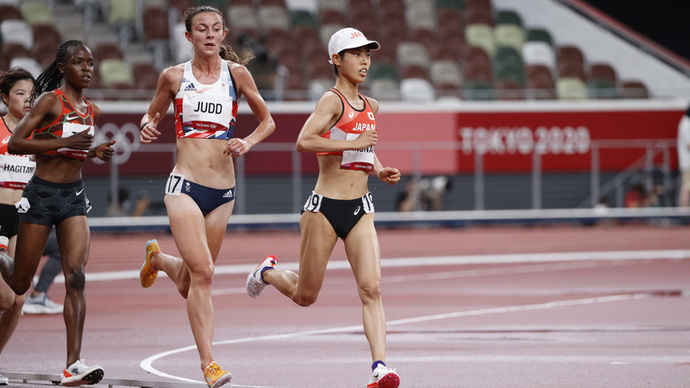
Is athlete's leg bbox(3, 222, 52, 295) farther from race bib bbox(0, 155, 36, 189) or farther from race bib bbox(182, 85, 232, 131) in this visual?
race bib bbox(0, 155, 36, 189)

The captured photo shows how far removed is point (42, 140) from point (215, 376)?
2164mm

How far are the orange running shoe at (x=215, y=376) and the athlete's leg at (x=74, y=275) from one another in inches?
42.6

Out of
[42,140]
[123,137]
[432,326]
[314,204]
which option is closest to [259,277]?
[314,204]

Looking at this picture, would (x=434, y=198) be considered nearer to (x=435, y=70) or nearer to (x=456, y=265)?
(x=435, y=70)

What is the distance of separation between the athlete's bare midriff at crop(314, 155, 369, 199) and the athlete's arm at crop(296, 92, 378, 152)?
21 cm

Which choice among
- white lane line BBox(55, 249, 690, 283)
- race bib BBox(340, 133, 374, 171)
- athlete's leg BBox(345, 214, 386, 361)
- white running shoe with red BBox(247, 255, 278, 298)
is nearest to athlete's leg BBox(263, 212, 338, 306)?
athlete's leg BBox(345, 214, 386, 361)

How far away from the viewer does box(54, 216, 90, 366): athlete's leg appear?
7477 millimetres

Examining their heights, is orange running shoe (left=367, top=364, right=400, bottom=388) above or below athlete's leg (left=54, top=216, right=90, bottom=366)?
below

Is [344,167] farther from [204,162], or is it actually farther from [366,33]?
[366,33]

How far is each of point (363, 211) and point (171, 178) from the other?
1.41 metres

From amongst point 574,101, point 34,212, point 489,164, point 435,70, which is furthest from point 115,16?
point 34,212

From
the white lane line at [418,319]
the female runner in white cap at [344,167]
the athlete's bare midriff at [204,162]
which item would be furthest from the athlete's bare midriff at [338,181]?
the white lane line at [418,319]

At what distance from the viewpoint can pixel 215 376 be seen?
6.97m

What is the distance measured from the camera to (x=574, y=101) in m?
27.2
